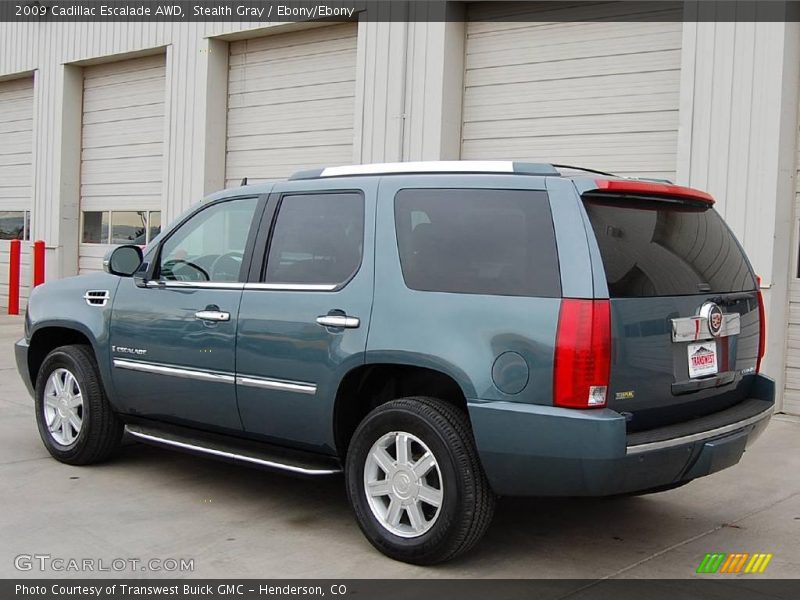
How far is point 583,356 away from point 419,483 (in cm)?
100

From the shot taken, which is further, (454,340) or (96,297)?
(96,297)

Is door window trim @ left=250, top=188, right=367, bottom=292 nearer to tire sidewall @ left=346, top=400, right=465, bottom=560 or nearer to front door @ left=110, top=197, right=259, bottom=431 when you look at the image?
front door @ left=110, top=197, right=259, bottom=431

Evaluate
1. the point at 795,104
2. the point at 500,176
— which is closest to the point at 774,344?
the point at 795,104

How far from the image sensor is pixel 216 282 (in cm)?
539

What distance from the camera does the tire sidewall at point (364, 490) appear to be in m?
4.20

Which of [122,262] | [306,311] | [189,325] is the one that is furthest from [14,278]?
[306,311]

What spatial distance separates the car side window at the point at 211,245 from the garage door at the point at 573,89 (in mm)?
5091

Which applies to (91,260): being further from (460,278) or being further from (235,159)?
(460,278)

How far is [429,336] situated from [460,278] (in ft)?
0.98

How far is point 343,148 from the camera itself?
11953 mm

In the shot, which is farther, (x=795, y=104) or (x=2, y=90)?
(x=2, y=90)

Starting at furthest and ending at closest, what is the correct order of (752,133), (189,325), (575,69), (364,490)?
(575,69) → (752,133) → (189,325) → (364,490)

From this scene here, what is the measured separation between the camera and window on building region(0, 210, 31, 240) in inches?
669

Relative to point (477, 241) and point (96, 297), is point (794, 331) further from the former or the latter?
point (96, 297)
